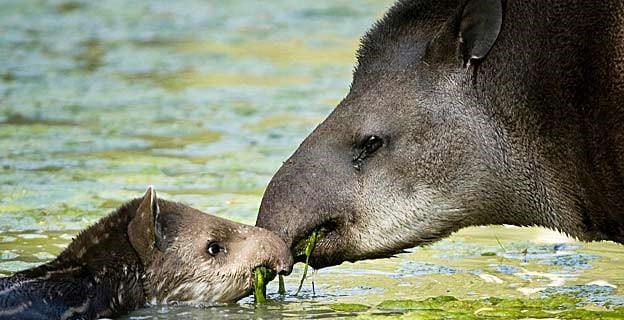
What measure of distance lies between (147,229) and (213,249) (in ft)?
1.56

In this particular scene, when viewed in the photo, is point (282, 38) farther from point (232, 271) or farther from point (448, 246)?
point (232, 271)

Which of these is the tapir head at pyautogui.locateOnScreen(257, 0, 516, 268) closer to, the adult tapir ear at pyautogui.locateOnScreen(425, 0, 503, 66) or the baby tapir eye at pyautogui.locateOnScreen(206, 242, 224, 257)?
the adult tapir ear at pyautogui.locateOnScreen(425, 0, 503, 66)

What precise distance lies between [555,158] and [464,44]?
0.80 metres

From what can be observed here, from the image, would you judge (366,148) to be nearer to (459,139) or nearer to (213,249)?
(459,139)

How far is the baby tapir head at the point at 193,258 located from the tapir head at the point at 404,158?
1.64ft

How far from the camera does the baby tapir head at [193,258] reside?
28.5 feet

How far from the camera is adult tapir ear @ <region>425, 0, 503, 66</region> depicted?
8.21 meters

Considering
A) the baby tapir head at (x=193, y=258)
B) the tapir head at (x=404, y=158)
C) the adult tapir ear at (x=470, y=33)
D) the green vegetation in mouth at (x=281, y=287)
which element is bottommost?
the green vegetation in mouth at (x=281, y=287)

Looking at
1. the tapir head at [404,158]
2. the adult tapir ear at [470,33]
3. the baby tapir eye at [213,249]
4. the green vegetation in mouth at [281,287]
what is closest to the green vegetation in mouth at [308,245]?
the tapir head at [404,158]

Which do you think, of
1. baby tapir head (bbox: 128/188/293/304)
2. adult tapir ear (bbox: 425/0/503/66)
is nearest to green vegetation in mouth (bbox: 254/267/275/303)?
baby tapir head (bbox: 128/188/293/304)

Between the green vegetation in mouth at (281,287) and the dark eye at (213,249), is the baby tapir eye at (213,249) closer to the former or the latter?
the dark eye at (213,249)

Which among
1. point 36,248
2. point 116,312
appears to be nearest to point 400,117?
point 116,312

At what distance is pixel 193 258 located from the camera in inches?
348

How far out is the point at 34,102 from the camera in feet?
53.4
